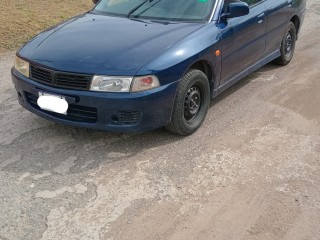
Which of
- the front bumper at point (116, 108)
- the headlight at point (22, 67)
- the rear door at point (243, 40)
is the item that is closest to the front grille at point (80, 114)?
the front bumper at point (116, 108)

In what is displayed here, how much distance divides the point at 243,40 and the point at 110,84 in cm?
193

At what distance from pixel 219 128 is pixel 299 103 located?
4.21 ft

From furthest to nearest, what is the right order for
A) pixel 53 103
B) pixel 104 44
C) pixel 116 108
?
pixel 104 44, pixel 53 103, pixel 116 108

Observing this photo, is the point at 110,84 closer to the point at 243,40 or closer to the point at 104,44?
the point at 104,44

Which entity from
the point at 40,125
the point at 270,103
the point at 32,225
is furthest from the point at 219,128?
the point at 32,225

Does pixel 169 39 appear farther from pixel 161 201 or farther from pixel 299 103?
pixel 299 103

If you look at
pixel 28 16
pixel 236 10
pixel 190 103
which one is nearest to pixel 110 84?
pixel 190 103

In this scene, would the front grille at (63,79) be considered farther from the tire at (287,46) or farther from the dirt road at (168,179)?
the tire at (287,46)

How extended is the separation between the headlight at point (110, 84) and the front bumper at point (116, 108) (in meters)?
0.04

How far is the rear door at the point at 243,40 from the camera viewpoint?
173 inches

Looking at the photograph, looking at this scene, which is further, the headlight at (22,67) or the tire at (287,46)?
the tire at (287,46)

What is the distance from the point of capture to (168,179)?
3.39 meters

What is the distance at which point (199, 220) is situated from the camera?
2.94m

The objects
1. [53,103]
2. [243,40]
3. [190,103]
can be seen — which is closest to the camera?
[53,103]
